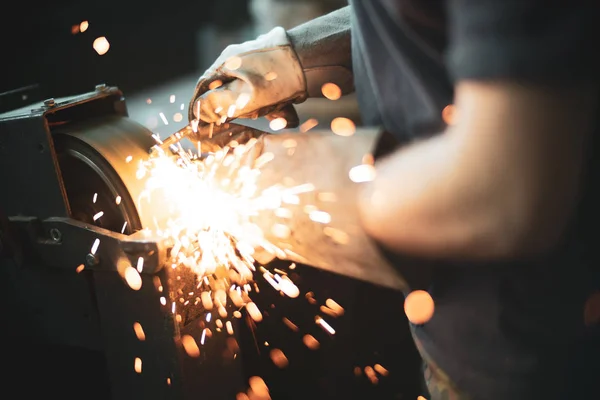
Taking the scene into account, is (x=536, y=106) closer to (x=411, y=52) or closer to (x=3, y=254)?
(x=411, y=52)

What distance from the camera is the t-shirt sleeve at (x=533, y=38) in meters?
0.58

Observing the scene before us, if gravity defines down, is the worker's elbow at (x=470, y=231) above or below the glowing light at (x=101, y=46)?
below

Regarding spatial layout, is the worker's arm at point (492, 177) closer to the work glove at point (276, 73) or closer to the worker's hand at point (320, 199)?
the worker's hand at point (320, 199)

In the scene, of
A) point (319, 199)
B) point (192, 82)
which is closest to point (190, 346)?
point (319, 199)

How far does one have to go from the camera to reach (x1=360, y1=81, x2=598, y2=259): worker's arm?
625mm

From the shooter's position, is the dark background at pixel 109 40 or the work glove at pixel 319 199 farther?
the dark background at pixel 109 40

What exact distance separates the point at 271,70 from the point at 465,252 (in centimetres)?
62

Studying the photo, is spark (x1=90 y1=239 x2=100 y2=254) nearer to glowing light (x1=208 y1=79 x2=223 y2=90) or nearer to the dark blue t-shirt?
glowing light (x1=208 y1=79 x2=223 y2=90)

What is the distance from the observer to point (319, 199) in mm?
935

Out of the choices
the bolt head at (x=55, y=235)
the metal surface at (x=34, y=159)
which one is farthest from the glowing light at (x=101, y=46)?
the bolt head at (x=55, y=235)

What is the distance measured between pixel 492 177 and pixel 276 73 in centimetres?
64

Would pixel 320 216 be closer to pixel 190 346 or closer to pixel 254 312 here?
pixel 190 346

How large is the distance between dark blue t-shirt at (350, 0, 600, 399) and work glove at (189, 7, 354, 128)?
0.25 m

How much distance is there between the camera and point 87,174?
3.92 feet
